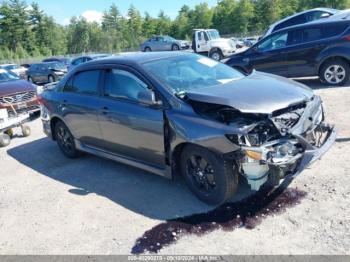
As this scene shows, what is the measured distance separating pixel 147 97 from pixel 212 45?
21.7m

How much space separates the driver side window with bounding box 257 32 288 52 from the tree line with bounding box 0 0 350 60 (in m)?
59.3

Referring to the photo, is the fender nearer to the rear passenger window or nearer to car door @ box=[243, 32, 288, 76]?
car door @ box=[243, 32, 288, 76]

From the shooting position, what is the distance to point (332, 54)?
353 inches

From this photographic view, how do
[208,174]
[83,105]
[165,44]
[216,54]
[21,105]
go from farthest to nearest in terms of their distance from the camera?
[165,44] < [216,54] < [21,105] < [83,105] < [208,174]

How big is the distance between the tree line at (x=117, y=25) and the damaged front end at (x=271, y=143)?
2603 inches

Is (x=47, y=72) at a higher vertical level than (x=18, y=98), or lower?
lower

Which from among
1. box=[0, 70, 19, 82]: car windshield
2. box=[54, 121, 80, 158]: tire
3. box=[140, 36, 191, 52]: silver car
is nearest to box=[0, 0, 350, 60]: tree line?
box=[140, 36, 191, 52]: silver car

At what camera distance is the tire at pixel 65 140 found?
6420 millimetres

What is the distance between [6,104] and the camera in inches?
370

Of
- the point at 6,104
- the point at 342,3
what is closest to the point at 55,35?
the point at 342,3

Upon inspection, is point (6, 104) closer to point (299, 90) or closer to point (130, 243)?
point (130, 243)

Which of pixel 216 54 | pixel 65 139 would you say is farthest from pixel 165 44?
pixel 65 139

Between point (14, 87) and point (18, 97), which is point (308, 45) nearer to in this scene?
point (18, 97)

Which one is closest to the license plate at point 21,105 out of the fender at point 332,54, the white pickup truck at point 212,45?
the fender at point 332,54
